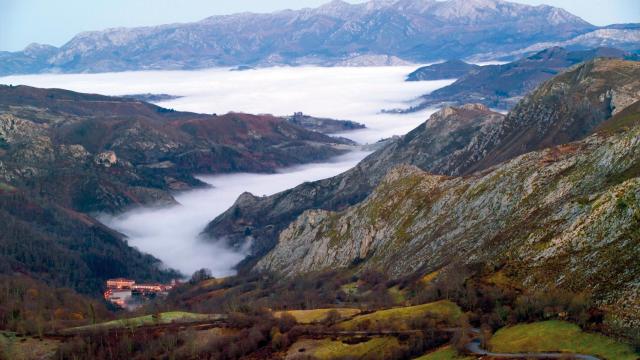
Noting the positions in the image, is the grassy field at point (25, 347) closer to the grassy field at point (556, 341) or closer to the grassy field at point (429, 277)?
the grassy field at point (429, 277)

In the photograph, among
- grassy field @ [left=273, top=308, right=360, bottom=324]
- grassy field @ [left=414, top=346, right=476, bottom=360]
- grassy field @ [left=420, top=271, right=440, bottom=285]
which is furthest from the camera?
grassy field @ [left=420, top=271, right=440, bottom=285]

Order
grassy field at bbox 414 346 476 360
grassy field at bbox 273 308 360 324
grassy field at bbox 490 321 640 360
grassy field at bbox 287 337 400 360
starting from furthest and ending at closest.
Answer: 1. grassy field at bbox 273 308 360 324
2. grassy field at bbox 287 337 400 360
3. grassy field at bbox 414 346 476 360
4. grassy field at bbox 490 321 640 360

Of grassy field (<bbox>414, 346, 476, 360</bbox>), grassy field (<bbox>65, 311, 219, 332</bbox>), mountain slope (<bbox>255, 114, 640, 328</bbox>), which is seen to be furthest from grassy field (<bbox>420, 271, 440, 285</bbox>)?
grassy field (<bbox>65, 311, 219, 332</bbox>)

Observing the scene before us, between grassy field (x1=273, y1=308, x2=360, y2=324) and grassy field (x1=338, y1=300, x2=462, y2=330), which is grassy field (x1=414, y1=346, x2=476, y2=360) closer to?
grassy field (x1=338, y1=300, x2=462, y2=330)

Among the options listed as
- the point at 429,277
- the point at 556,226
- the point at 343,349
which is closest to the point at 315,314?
the point at 343,349

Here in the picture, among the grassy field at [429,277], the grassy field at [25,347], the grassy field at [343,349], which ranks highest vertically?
the grassy field at [429,277]

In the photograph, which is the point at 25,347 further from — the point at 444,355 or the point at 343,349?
the point at 444,355

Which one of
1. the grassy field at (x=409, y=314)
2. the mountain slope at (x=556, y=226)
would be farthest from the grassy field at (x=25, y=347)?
the mountain slope at (x=556, y=226)
